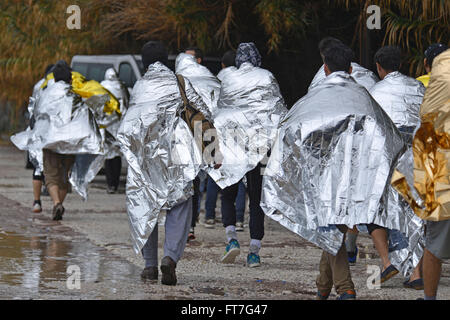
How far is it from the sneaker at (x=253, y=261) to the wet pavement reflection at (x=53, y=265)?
3.12ft

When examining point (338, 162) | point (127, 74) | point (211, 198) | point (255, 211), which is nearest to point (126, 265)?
point (255, 211)

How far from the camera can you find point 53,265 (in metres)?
8.24

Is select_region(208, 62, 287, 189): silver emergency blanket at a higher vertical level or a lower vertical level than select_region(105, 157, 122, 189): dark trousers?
higher

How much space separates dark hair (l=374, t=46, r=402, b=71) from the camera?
7965mm

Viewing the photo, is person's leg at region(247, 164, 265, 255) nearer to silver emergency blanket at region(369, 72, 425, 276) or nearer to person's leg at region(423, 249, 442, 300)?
silver emergency blanket at region(369, 72, 425, 276)

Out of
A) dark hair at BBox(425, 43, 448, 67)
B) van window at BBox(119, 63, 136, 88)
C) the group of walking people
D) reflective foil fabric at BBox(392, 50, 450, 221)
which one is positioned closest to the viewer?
reflective foil fabric at BBox(392, 50, 450, 221)

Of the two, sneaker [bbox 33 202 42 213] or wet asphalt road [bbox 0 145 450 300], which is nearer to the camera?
wet asphalt road [bbox 0 145 450 300]

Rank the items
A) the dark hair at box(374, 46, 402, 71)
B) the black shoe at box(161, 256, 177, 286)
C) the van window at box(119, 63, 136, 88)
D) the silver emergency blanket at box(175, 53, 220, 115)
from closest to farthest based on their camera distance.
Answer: the black shoe at box(161, 256, 177, 286) → the dark hair at box(374, 46, 402, 71) → the silver emergency blanket at box(175, 53, 220, 115) → the van window at box(119, 63, 136, 88)

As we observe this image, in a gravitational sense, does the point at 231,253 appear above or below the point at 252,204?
below

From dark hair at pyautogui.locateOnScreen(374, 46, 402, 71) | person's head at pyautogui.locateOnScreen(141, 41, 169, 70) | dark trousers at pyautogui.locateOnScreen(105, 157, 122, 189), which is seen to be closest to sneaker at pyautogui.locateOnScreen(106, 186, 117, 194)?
dark trousers at pyautogui.locateOnScreen(105, 157, 122, 189)

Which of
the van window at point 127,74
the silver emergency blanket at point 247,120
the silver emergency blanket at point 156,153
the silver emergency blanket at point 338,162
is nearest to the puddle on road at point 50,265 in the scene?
the silver emergency blanket at point 156,153

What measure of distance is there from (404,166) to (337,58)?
39.5 inches

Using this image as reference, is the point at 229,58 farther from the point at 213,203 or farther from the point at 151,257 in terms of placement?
the point at 151,257
